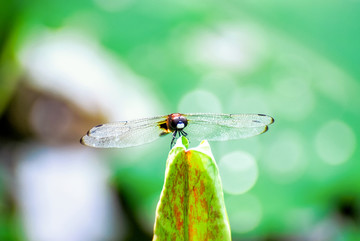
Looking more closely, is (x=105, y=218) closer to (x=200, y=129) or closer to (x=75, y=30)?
(x=75, y=30)

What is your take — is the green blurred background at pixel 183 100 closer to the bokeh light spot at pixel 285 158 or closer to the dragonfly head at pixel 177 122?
the bokeh light spot at pixel 285 158

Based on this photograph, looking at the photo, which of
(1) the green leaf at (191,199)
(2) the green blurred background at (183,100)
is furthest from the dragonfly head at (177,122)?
(2) the green blurred background at (183,100)

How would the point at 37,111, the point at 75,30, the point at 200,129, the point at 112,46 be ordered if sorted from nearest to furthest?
1. the point at 200,129
2. the point at 112,46
3. the point at 75,30
4. the point at 37,111

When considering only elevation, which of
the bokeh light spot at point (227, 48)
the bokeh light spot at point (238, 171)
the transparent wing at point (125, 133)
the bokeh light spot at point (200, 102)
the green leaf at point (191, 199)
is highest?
the bokeh light spot at point (227, 48)

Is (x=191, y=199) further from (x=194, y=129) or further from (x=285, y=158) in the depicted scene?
(x=285, y=158)

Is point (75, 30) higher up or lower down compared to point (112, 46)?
higher up

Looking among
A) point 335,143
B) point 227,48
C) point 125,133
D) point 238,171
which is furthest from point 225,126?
point 227,48

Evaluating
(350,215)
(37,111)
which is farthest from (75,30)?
(350,215)
